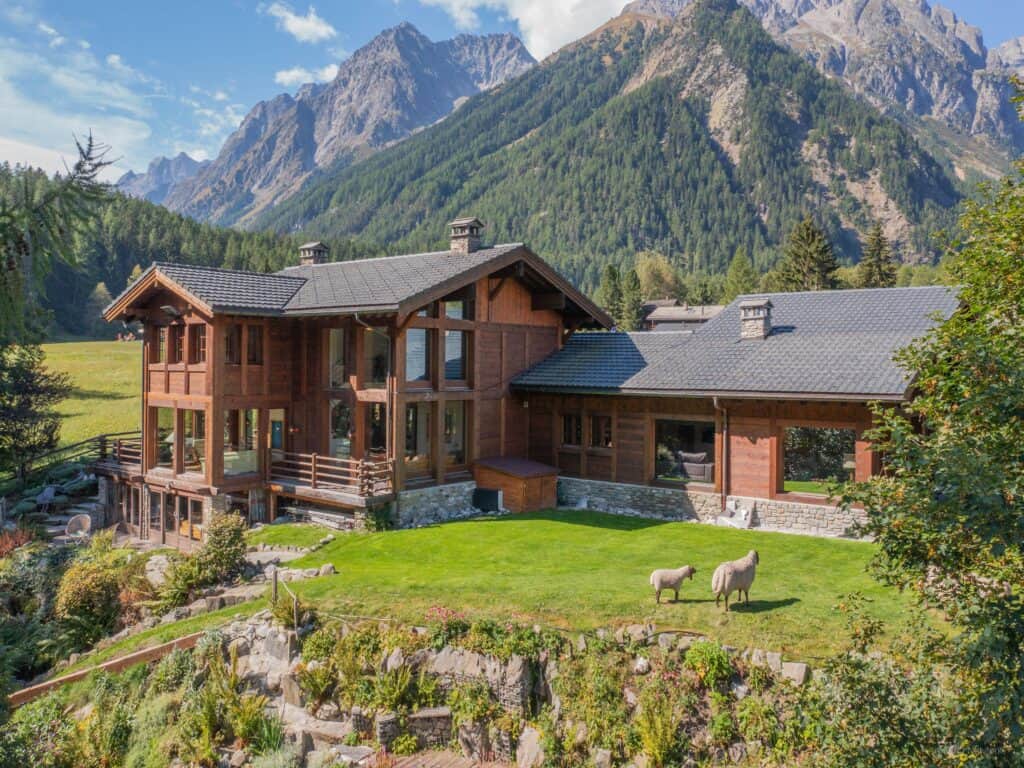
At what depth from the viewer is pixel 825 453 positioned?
23.8 metres

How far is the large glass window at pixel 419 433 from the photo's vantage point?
19594 millimetres

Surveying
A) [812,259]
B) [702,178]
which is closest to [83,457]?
[812,259]

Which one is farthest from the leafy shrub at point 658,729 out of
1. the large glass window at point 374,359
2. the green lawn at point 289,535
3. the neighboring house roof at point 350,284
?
the large glass window at point 374,359

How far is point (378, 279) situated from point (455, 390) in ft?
12.7

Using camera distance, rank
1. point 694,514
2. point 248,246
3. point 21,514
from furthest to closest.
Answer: point 248,246, point 21,514, point 694,514

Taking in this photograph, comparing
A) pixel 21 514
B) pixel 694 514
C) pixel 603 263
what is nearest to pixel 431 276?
pixel 694 514

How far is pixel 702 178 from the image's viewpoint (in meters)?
170

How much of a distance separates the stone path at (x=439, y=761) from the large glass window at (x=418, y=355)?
10401mm

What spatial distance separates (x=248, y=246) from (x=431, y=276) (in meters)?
85.2

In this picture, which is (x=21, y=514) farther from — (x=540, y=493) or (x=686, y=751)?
(x=686, y=751)

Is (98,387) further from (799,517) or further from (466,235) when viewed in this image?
(799,517)

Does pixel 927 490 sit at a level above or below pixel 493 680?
above

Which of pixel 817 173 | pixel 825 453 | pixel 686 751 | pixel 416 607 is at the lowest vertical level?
pixel 686 751

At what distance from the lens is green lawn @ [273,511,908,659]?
10.6 metres
